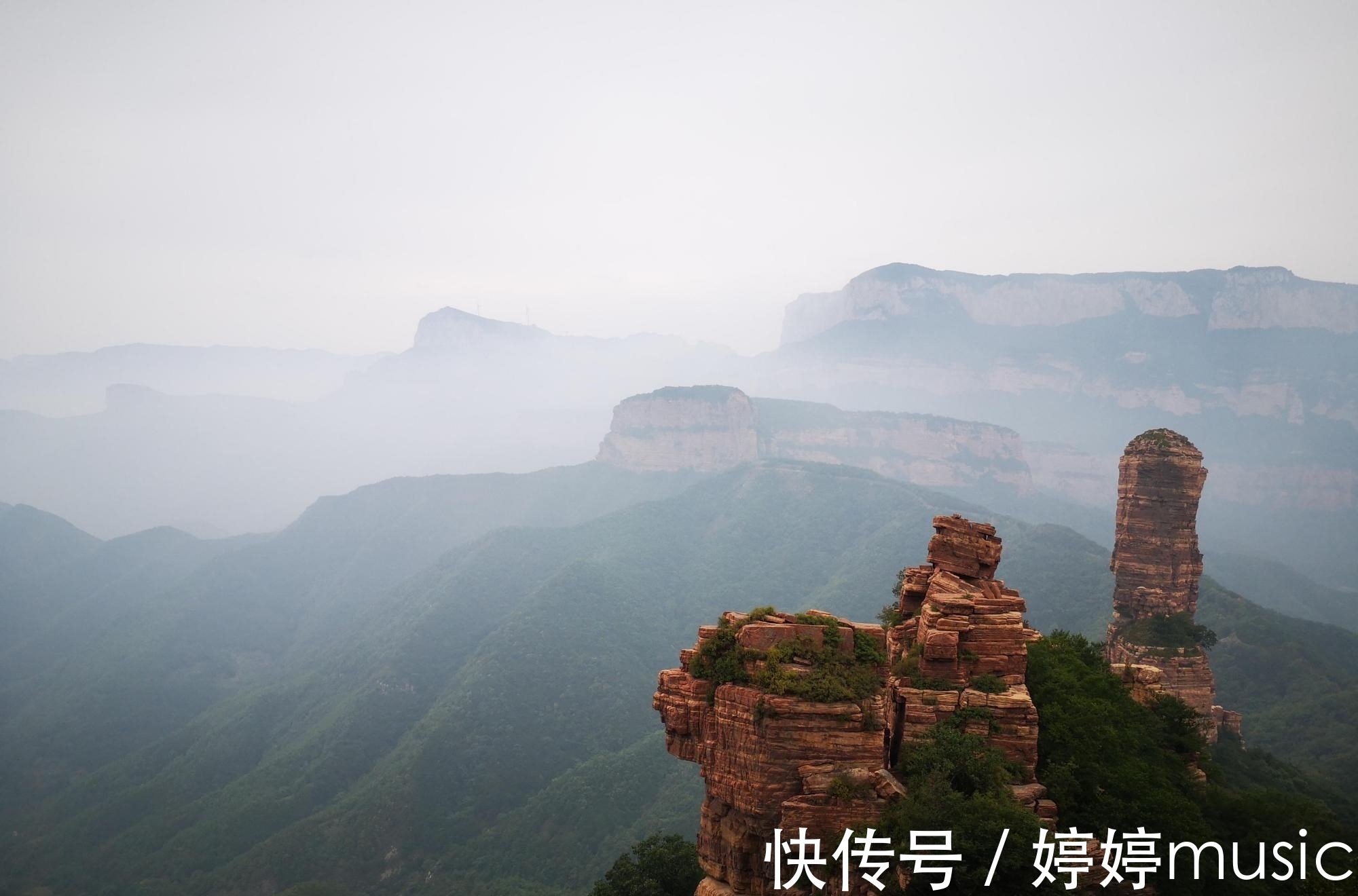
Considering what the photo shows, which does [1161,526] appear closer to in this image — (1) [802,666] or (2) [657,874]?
(2) [657,874]

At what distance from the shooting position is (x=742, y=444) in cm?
18288

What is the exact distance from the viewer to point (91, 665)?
10038 cm

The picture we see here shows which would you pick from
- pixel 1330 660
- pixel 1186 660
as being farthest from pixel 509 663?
pixel 1330 660

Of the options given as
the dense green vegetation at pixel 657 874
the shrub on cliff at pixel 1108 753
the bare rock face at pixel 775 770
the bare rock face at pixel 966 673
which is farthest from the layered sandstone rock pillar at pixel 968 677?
the dense green vegetation at pixel 657 874

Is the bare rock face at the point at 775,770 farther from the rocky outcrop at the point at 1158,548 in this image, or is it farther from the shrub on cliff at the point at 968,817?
the rocky outcrop at the point at 1158,548

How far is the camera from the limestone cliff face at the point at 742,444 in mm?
180500

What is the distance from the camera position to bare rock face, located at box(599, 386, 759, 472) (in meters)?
180

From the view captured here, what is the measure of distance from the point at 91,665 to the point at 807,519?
108909 mm

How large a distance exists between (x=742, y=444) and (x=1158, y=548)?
13959 cm

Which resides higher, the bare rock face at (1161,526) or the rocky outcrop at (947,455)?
the bare rock face at (1161,526)

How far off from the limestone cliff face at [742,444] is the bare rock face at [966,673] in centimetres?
15364

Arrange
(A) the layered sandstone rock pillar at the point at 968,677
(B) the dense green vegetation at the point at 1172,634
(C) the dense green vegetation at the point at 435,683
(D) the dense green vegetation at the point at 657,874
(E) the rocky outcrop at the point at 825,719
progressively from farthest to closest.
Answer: (C) the dense green vegetation at the point at 435,683 < (B) the dense green vegetation at the point at 1172,634 < (D) the dense green vegetation at the point at 657,874 < (A) the layered sandstone rock pillar at the point at 968,677 < (E) the rocky outcrop at the point at 825,719

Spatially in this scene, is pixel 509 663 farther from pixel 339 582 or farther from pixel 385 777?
pixel 339 582

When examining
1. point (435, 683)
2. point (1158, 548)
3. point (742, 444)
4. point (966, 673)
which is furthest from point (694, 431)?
point (966, 673)
